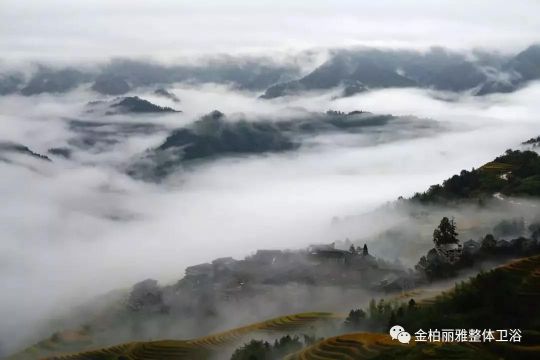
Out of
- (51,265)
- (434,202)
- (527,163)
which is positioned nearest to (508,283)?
(434,202)

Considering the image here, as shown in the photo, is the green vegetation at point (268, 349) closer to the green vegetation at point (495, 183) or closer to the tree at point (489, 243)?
the tree at point (489, 243)

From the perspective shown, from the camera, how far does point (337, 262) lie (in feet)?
304

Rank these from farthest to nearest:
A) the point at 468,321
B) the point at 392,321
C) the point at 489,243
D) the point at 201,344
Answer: the point at 489,243 < the point at 201,344 < the point at 392,321 < the point at 468,321

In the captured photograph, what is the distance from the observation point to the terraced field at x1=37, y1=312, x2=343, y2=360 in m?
68.9

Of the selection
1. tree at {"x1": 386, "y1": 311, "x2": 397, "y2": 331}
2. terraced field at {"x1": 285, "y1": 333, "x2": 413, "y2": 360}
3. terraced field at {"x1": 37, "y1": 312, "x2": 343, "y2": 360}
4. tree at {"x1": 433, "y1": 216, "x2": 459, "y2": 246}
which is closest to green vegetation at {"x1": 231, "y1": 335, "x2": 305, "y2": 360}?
terraced field at {"x1": 285, "y1": 333, "x2": 413, "y2": 360}

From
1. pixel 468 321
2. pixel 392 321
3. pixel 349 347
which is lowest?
pixel 349 347

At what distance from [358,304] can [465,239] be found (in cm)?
2050

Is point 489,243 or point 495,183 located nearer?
point 489,243

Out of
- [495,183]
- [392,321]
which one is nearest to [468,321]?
[392,321]

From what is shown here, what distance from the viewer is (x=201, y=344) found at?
71000 mm

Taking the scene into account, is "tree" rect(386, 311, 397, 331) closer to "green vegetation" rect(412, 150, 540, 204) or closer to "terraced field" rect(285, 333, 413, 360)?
"terraced field" rect(285, 333, 413, 360)

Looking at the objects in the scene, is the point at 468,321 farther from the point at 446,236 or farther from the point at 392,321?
the point at 446,236

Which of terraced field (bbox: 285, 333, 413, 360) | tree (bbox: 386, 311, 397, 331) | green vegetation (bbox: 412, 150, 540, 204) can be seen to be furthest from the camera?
green vegetation (bbox: 412, 150, 540, 204)

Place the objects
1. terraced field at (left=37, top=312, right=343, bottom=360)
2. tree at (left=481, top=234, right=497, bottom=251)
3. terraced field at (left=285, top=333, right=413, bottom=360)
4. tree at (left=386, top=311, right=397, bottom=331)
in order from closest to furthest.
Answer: terraced field at (left=285, top=333, right=413, bottom=360) → tree at (left=386, top=311, right=397, bottom=331) → terraced field at (left=37, top=312, right=343, bottom=360) → tree at (left=481, top=234, right=497, bottom=251)
